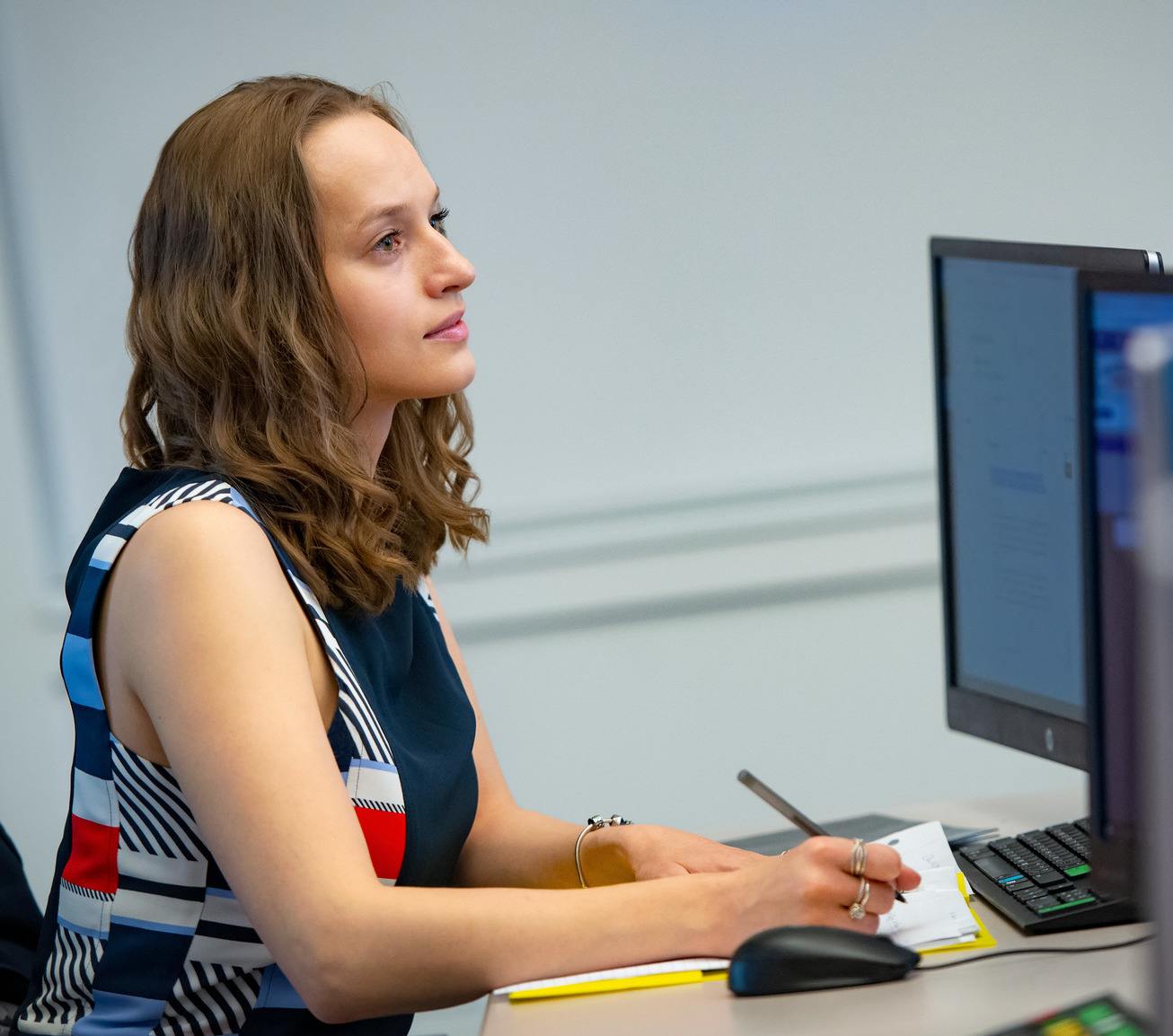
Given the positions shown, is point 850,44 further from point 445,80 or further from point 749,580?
point 749,580

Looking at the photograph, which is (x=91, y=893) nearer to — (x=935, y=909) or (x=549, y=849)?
(x=549, y=849)

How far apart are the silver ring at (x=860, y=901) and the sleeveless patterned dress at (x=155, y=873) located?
1.31 feet

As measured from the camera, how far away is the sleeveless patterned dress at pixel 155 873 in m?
1.12

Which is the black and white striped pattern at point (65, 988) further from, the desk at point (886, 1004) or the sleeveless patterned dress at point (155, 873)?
the desk at point (886, 1004)

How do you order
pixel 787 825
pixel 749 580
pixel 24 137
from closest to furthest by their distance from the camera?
pixel 787 825
pixel 24 137
pixel 749 580

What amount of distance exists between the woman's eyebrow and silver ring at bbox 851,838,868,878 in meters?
0.71

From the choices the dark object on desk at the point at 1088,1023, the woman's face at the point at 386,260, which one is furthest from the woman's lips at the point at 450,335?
the dark object on desk at the point at 1088,1023

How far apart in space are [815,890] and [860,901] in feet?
0.14

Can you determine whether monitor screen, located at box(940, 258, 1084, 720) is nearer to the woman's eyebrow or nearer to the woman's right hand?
the woman's right hand

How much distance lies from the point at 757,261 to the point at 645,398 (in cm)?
31

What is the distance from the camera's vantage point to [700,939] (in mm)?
990

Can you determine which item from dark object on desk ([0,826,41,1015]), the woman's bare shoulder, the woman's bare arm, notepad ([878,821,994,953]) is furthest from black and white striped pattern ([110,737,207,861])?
notepad ([878,821,994,953])

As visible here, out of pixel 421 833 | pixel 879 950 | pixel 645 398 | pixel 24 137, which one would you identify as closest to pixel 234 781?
pixel 421 833

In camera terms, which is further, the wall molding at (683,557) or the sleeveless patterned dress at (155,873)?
the wall molding at (683,557)
